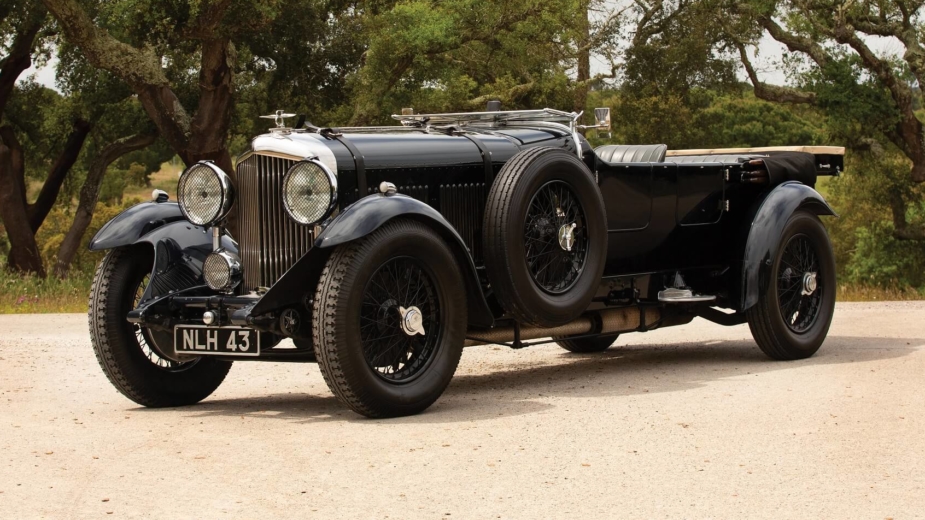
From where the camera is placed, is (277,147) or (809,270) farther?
(809,270)

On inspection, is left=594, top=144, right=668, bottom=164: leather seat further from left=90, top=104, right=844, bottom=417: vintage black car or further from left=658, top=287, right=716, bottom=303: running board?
left=658, top=287, right=716, bottom=303: running board

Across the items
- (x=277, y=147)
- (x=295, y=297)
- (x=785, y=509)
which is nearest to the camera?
(x=785, y=509)

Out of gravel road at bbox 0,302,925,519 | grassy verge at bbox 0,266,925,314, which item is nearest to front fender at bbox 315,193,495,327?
gravel road at bbox 0,302,925,519

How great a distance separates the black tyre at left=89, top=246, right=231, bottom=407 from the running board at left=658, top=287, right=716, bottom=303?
2835 millimetres

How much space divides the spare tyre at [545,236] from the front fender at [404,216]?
0.18 metres

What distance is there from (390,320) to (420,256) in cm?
35

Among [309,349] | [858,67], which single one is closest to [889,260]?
[858,67]

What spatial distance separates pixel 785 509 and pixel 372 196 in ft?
8.93

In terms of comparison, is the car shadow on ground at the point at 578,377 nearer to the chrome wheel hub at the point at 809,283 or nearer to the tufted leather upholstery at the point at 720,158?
the chrome wheel hub at the point at 809,283

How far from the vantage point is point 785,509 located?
158 inches

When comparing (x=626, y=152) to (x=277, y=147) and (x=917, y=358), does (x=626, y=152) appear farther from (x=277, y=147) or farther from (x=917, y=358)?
A: (x=277, y=147)

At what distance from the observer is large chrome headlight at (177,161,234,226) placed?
6.58 meters

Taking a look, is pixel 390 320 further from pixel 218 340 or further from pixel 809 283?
pixel 809 283

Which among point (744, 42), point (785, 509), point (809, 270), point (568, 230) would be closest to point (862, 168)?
point (744, 42)
